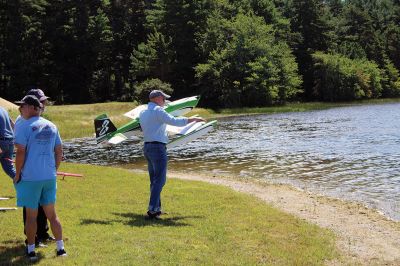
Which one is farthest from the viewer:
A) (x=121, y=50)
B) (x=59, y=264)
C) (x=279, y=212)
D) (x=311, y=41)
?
(x=311, y=41)

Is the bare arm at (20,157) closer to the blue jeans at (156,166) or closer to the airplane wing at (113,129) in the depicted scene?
the blue jeans at (156,166)

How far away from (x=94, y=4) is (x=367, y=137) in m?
57.4

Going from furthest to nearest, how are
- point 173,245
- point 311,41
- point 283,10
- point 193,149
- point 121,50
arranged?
point 283,10 < point 311,41 < point 121,50 < point 193,149 < point 173,245

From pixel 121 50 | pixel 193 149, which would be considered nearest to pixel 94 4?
pixel 121 50

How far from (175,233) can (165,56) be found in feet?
208

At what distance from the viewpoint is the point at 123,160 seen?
76.4ft

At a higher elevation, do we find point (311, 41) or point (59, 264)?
point (311, 41)

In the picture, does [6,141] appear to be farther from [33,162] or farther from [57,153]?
[33,162]

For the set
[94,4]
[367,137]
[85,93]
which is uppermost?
[94,4]

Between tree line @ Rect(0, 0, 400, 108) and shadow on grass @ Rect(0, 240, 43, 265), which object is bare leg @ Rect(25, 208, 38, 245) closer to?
shadow on grass @ Rect(0, 240, 43, 265)

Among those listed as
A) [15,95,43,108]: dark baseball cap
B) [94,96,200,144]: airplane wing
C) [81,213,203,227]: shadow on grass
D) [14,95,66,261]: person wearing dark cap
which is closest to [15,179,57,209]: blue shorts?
[14,95,66,261]: person wearing dark cap

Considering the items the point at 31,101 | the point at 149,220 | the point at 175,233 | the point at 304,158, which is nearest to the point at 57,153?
the point at 31,101

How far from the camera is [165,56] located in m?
70.3

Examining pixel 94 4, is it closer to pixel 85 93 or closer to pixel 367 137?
pixel 85 93
